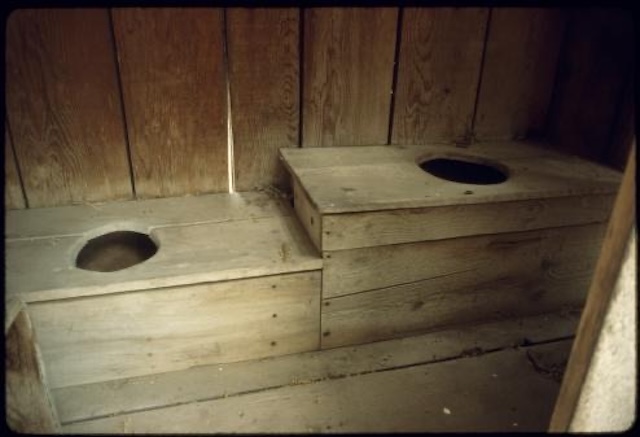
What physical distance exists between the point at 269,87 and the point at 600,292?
5.09ft

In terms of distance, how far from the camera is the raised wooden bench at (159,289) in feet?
5.09

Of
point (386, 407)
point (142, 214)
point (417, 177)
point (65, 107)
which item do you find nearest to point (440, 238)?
point (417, 177)

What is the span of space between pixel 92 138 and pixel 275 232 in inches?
32.1

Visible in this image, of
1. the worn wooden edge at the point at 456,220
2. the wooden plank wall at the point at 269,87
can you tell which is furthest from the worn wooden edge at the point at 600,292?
the wooden plank wall at the point at 269,87

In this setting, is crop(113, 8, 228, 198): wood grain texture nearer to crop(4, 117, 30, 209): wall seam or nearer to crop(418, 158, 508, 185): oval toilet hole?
crop(4, 117, 30, 209): wall seam

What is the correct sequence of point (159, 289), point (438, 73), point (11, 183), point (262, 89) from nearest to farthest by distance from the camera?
point (159, 289) → point (11, 183) → point (262, 89) → point (438, 73)

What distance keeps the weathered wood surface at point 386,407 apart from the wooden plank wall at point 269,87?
921 mm

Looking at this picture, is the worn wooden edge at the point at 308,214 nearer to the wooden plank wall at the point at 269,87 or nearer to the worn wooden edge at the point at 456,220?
the worn wooden edge at the point at 456,220

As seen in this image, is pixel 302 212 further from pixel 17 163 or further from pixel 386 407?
pixel 17 163

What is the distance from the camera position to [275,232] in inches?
73.1

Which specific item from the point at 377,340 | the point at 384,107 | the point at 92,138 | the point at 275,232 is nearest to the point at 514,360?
the point at 377,340

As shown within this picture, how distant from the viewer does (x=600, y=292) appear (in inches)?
31.0

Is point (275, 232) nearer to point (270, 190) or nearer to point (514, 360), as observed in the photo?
point (270, 190)

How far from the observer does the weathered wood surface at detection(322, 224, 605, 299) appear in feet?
5.70
